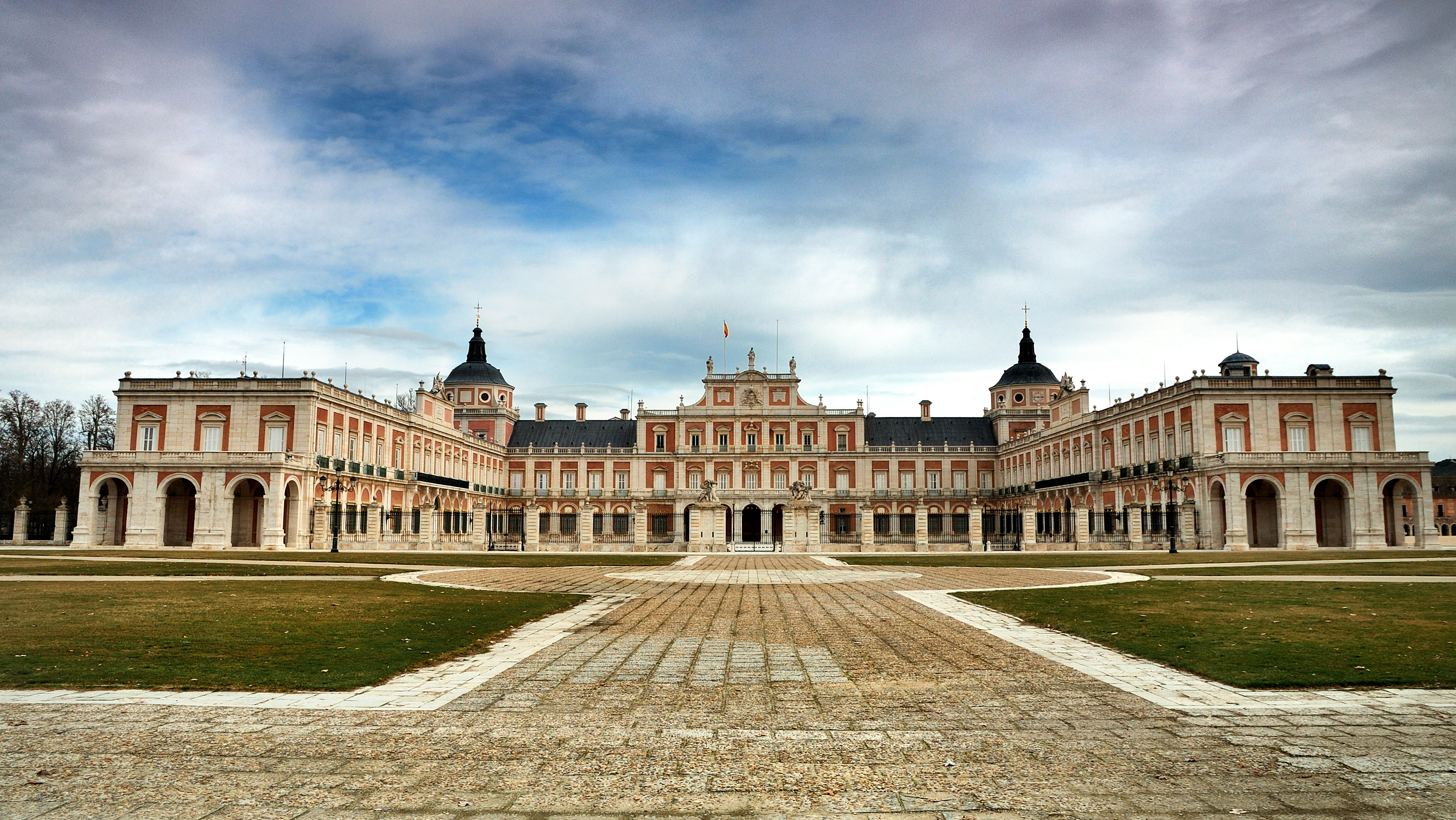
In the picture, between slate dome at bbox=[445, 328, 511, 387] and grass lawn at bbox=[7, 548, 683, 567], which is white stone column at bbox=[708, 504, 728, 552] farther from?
slate dome at bbox=[445, 328, 511, 387]

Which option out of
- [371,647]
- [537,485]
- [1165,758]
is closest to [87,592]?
[371,647]

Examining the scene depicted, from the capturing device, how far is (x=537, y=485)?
7781cm

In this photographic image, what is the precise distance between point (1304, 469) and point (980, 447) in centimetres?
3494

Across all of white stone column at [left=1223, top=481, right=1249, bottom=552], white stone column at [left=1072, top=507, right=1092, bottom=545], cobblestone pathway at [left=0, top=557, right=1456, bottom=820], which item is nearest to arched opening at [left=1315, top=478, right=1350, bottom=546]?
white stone column at [left=1223, top=481, right=1249, bottom=552]

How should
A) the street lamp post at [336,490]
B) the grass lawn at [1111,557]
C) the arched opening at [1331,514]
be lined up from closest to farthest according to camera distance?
the grass lawn at [1111,557] → the street lamp post at [336,490] → the arched opening at [1331,514]

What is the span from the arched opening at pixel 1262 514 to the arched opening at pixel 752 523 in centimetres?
3636

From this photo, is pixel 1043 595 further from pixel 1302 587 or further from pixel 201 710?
pixel 201 710

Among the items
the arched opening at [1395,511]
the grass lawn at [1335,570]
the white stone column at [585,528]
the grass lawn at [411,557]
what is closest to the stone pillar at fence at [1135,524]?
the arched opening at [1395,511]

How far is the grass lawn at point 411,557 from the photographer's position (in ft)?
97.7

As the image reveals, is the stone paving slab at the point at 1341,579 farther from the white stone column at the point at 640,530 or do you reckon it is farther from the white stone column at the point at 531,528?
the white stone column at the point at 531,528

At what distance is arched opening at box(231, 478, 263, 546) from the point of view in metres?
44.6

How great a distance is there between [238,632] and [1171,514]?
1561 inches

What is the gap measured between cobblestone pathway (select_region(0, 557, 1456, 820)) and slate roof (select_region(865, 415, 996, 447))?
7055 centimetres

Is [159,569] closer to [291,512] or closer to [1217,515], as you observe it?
[291,512]
